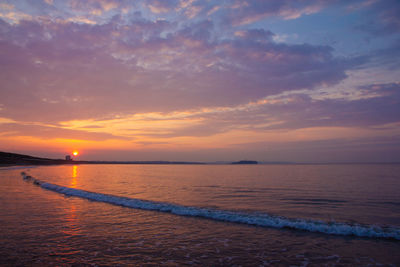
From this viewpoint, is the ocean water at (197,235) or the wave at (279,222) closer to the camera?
the ocean water at (197,235)

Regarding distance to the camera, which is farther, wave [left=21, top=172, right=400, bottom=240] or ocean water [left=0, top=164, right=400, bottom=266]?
wave [left=21, top=172, right=400, bottom=240]

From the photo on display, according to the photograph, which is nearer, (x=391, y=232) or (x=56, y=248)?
(x=56, y=248)

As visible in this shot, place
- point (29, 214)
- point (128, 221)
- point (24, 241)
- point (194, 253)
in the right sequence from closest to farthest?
point (194, 253)
point (24, 241)
point (128, 221)
point (29, 214)

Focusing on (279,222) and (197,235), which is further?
(279,222)

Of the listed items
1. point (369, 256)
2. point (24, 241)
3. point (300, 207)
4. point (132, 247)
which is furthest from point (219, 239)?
point (300, 207)

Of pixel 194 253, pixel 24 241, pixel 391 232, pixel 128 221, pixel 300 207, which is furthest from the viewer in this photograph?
pixel 300 207

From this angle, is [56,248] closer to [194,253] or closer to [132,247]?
[132,247]

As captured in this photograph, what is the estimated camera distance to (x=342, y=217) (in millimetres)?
16766

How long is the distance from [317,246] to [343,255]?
125cm

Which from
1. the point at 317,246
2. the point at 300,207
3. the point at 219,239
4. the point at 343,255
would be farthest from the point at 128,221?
the point at 300,207

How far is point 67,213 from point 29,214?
2165 millimetres

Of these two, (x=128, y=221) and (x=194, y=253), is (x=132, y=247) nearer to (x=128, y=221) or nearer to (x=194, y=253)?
(x=194, y=253)

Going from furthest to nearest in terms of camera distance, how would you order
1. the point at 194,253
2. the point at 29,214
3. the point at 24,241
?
the point at 29,214 → the point at 24,241 → the point at 194,253

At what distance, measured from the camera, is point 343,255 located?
10086mm
